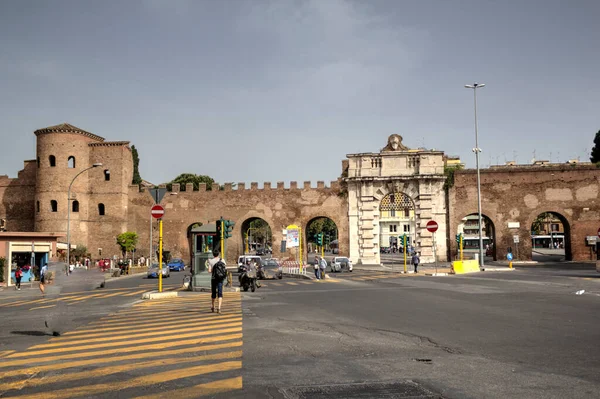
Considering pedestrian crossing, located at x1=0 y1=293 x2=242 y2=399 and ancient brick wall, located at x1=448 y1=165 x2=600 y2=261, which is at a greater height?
ancient brick wall, located at x1=448 y1=165 x2=600 y2=261

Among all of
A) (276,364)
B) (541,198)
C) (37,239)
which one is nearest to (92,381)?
(276,364)

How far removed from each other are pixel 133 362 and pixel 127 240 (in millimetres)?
48460

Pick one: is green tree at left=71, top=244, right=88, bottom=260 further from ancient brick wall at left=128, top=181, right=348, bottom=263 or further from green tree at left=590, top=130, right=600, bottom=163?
green tree at left=590, top=130, right=600, bottom=163

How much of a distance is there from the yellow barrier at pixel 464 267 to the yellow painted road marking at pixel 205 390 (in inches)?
1203

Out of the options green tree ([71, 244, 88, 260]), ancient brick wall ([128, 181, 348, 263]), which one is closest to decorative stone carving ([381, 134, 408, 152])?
ancient brick wall ([128, 181, 348, 263])

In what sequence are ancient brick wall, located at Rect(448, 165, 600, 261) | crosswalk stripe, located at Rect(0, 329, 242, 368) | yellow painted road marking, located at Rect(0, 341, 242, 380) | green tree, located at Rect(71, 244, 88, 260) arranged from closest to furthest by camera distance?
yellow painted road marking, located at Rect(0, 341, 242, 380) < crosswalk stripe, located at Rect(0, 329, 242, 368) < ancient brick wall, located at Rect(448, 165, 600, 261) < green tree, located at Rect(71, 244, 88, 260)

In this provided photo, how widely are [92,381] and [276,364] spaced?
2422 millimetres

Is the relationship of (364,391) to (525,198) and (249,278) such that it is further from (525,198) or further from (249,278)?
(525,198)

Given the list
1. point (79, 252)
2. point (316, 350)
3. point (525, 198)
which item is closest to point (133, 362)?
point (316, 350)

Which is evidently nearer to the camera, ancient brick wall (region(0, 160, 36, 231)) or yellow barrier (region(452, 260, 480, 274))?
yellow barrier (region(452, 260, 480, 274))

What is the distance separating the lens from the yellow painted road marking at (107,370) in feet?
22.0

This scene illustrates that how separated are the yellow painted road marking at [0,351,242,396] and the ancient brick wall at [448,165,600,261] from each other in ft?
145

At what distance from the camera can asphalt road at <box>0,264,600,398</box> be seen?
6.33 metres

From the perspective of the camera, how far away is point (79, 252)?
5344 cm
